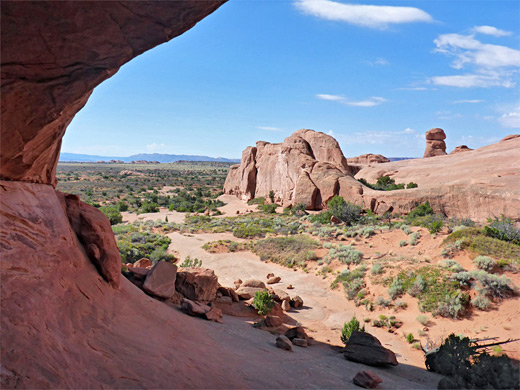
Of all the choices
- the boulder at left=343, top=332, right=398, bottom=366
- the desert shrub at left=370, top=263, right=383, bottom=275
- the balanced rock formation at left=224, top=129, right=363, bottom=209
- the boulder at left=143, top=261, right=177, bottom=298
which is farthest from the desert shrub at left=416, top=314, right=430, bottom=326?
the balanced rock formation at left=224, top=129, right=363, bottom=209

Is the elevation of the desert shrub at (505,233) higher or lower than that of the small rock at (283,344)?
higher

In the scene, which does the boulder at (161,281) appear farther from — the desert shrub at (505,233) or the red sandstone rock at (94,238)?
the desert shrub at (505,233)

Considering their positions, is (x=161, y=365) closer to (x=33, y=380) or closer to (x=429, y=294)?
(x=33, y=380)

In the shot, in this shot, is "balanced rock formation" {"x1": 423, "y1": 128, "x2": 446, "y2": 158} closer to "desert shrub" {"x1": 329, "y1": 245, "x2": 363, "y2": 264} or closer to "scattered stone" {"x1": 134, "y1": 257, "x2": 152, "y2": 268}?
"desert shrub" {"x1": 329, "y1": 245, "x2": 363, "y2": 264}

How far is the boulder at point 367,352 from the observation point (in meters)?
9.28

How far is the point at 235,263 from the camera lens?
20875 mm

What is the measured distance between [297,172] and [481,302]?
2523 centimetres

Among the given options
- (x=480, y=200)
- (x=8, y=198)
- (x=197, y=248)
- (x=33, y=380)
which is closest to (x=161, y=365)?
(x=33, y=380)

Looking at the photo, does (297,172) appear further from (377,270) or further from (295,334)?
(295,334)

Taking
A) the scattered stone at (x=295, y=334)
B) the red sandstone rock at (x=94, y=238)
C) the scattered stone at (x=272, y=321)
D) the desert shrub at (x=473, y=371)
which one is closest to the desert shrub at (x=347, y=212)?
the scattered stone at (x=272, y=321)

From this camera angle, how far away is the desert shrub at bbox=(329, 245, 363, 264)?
18.8 m

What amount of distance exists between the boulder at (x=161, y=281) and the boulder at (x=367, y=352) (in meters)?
5.86

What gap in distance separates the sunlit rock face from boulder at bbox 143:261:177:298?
20.5 feet

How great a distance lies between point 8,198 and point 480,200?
27095mm
